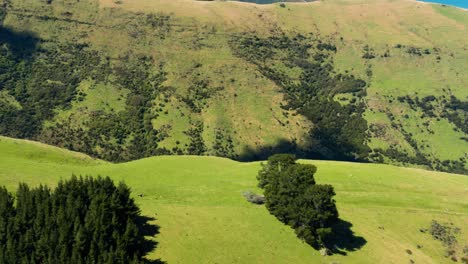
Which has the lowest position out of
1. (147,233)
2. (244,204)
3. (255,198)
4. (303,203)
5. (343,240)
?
(343,240)

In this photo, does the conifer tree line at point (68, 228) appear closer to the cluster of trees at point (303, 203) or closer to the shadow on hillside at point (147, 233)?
the shadow on hillside at point (147, 233)

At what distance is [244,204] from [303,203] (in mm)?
15002

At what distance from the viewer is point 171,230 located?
227 feet

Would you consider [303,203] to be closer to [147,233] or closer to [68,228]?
[147,233]

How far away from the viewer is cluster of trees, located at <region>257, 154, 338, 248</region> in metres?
74.4

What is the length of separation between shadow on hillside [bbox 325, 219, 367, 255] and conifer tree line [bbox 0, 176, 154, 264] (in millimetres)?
34973

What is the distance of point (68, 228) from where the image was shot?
5209cm

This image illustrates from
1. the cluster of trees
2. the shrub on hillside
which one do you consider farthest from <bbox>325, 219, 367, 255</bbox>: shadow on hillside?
the shrub on hillside

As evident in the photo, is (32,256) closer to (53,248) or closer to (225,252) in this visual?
(53,248)


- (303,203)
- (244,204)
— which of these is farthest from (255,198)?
(303,203)

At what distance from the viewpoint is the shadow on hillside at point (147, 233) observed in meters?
60.8

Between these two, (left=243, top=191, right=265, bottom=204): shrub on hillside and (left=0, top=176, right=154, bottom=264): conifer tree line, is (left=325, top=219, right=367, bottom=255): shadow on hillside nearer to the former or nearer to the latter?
(left=243, top=191, right=265, bottom=204): shrub on hillside

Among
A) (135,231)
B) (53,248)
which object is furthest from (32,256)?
(135,231)

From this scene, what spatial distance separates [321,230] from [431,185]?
2264 inches
